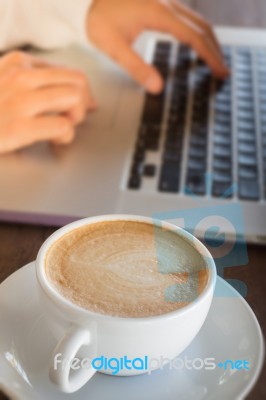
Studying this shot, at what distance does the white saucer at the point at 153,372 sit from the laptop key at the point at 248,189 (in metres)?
0.19

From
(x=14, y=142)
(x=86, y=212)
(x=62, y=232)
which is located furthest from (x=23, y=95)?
(x=62, y=232)

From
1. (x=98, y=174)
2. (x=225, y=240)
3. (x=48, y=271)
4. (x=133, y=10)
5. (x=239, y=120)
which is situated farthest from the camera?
(x=133, y=10)

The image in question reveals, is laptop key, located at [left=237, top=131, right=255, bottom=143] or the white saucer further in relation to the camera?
laptop key, located at [left=237, top=131, right=255, bottom=143]

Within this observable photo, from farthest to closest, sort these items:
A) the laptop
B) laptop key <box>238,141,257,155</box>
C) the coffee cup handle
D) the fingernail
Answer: the fingernail → laptop key <box>238,141,257,155</box> → the laptop → the coffee cup handle

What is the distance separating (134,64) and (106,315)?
19.6 inches

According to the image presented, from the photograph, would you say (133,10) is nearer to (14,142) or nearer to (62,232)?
(14,142)

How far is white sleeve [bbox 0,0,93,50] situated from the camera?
2.54ft

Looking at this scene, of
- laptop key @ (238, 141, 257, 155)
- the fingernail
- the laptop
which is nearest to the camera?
the laptop

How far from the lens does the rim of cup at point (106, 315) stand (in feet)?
0.90

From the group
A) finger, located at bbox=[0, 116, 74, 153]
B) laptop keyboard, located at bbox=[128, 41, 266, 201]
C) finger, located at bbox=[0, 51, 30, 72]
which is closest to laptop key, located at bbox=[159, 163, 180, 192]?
laptop keyboard, located at bbox=[128, 41, 266, 201]

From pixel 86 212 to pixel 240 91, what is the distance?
320 mm

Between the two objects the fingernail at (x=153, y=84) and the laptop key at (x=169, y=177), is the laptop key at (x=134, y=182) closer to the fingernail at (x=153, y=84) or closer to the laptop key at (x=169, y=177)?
the laptop key at (x=169, y=177)

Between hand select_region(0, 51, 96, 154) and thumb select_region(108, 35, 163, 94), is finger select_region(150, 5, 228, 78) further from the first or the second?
hand select_region(0, 51, 96, 154)

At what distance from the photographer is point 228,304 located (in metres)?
0.34
